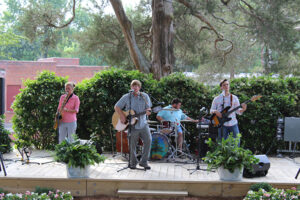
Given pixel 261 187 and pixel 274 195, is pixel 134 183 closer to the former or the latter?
pixel 261 187

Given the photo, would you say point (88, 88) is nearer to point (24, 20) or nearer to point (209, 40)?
point (24, 20)

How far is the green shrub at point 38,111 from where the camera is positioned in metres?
10.3

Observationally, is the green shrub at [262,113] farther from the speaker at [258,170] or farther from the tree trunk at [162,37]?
the tree trunk at [162,37]

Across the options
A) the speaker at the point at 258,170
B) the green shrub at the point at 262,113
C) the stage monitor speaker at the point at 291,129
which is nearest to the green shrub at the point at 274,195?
the speaker at the point at 258,170

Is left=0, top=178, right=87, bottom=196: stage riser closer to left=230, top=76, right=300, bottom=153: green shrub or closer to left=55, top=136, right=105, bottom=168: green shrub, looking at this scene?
left=55, top=136, right=105, bottom=168: green shrub

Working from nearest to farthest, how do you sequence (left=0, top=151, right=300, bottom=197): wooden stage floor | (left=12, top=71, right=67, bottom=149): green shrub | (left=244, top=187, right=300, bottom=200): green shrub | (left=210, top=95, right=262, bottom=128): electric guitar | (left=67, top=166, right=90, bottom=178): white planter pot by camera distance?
(left=244, top=187, right=300, bottom=200): green shrub, (left=0, top=151, right=300, bottom=197): wooden stage floor, (left=67, top=166, right=90, bottom=178): white planter pot, (left=210, top=95, right=262, bottom=128): electric guitar, (left=12, top=71, right=67, bottom=149): green shrub

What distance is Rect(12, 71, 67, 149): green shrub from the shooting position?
10336 mm

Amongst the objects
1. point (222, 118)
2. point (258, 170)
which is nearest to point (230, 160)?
point (258, 170)

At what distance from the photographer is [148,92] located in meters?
10.1

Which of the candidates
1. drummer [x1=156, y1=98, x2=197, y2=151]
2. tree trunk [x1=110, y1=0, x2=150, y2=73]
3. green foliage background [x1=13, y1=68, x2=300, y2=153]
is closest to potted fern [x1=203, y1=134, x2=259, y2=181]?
drummer [x1=156, y1=98, x2=197, y2=151]

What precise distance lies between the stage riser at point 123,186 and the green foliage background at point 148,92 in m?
3.05

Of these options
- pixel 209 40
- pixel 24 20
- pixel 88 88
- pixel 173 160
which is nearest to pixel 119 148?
pixel 173 160

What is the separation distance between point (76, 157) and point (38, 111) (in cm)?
373

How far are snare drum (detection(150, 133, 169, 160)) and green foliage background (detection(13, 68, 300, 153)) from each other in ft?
4.29
